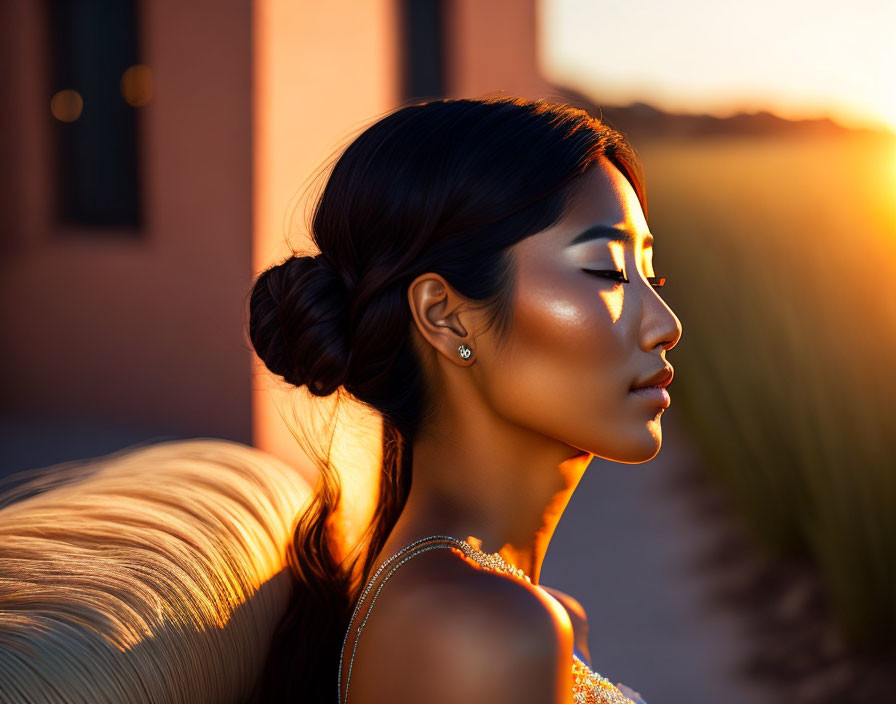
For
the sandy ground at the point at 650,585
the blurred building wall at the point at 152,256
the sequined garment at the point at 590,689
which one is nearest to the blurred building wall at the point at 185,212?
the blurred building wall at the point at 152,256

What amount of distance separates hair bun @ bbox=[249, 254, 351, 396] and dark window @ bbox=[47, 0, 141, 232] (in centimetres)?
376

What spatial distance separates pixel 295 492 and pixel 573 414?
0.50 meters

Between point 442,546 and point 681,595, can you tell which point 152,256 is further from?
point 442,546

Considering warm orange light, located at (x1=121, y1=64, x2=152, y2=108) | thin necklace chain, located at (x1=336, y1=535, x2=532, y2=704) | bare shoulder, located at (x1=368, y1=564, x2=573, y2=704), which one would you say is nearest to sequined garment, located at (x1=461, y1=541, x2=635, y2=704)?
thin necklace chain, located at (x1=336, y1=535, x2=532, y2=704)

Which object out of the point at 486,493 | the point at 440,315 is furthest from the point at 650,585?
the point at 440,315

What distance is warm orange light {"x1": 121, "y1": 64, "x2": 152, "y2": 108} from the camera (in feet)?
15.2

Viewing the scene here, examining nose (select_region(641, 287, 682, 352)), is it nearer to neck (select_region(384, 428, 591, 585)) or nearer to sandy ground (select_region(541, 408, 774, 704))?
neck (select_region(384, 428, 591, 585))

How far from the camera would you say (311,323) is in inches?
47.2

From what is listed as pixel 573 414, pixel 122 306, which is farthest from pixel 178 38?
pixel 573 414

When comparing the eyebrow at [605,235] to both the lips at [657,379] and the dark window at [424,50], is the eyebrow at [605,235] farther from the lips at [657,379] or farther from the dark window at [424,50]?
the dark window at [424,50]

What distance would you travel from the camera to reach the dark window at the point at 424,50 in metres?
5.85

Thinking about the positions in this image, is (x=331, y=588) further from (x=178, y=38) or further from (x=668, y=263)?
(x=668, y=263)

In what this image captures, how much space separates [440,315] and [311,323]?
16 cm

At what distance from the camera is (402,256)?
1.15 meters
